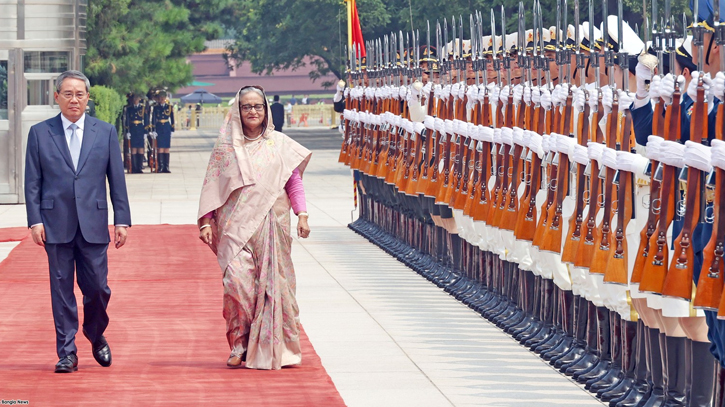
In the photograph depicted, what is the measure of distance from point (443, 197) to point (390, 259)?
10.5 ft

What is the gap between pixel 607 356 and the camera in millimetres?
7977

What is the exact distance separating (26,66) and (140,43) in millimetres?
10145

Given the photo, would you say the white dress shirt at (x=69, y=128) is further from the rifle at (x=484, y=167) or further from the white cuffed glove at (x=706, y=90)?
the white cuffed glove at (x=706, y=90)

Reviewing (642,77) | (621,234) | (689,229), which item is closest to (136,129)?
(621,234)

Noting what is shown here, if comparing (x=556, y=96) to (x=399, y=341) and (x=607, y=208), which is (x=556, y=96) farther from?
(x=399, y=341)

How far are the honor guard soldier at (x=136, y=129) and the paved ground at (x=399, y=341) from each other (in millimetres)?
14149

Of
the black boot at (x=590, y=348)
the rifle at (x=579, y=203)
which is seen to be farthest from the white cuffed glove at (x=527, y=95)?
the black boot at (x=590, y=348)

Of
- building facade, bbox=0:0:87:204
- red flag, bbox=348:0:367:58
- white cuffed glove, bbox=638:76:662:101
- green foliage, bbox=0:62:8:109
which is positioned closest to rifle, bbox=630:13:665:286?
white cuffed glove, bbox=638:76:662:101

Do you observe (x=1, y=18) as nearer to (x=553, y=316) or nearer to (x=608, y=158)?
(x=553, y=316)

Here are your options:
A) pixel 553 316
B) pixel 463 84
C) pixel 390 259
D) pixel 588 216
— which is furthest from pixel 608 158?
pixel 390 259

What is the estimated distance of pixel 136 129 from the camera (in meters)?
31.4

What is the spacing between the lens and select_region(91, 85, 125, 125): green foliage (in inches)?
1109

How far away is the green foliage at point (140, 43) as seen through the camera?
3016cm

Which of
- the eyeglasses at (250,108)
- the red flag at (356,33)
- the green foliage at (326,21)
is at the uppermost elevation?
the green foliage at (326,21)
